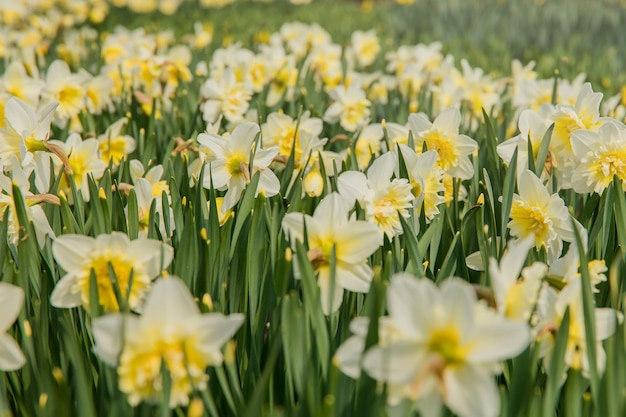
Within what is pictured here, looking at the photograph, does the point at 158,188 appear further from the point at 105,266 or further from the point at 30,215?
the point at 105,266

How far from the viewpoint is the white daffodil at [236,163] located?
1561 mm

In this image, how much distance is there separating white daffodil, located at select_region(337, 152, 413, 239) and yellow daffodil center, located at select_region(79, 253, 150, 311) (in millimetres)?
499

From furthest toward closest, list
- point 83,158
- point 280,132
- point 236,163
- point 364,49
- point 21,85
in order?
point 364,49, point 21,85, point 280,132, point 83,158, point 236,163

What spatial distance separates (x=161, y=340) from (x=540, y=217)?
0.96 m

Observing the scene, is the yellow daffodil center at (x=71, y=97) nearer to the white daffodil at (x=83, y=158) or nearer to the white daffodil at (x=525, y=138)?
the white daffodil at (x=83, y=158)

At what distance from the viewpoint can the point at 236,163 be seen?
5.31ft

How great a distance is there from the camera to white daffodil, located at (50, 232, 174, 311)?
3.58 ft

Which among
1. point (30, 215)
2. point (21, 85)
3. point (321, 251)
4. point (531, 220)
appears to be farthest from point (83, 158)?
point (531, 220)

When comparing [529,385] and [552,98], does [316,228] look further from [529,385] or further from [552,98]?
[552,98]

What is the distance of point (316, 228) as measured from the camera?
121 cm

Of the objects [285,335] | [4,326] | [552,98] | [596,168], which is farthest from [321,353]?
[552,98]

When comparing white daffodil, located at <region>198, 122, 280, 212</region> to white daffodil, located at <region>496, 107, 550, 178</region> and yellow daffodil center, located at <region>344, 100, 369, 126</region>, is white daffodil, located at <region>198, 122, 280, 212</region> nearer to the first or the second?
white daffodil, located at <region>496, 107, 550, 178</region>

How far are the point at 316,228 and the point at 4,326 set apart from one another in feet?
1.84

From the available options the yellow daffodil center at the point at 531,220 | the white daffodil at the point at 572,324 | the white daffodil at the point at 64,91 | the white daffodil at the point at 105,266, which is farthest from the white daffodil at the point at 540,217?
the white daffodil at the point at 64,91
